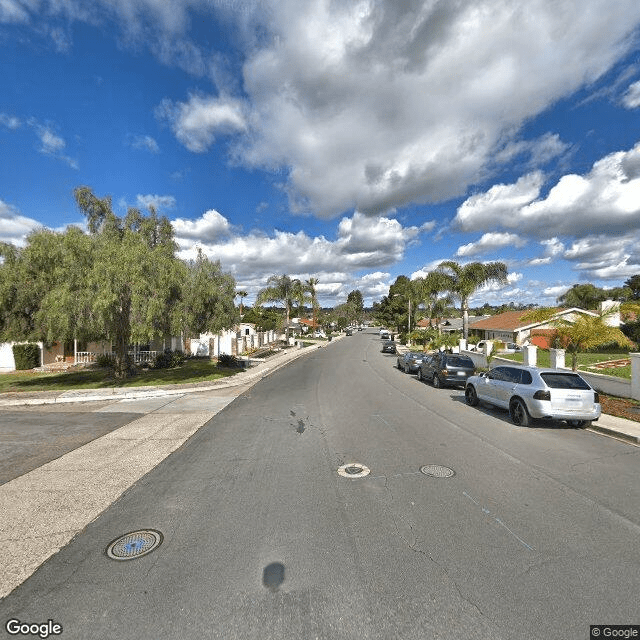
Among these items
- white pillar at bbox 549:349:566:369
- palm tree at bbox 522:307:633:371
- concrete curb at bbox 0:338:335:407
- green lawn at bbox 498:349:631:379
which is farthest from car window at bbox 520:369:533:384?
concrete curb at bbox 0:338:335:407

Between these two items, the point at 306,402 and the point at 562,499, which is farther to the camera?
the point at 306,402

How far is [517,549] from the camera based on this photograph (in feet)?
12.7

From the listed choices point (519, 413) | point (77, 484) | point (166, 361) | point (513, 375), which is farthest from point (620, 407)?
point (166, 361)

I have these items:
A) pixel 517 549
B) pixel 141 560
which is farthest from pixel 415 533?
pixel 141 560

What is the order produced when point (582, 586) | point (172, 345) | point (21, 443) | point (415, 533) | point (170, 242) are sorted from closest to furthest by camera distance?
1. point (582, 586)
2. point (415, 533)
3. point (21, 443)
4. point (170, 242)
5. point (172, 345)

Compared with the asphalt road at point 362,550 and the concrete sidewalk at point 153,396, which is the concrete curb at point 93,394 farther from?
the asphalt road at point 362,550

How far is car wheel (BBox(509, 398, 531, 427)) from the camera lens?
9023mm

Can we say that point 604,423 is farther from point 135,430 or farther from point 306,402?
point 135,430

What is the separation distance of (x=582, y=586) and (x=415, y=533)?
1.62 metres

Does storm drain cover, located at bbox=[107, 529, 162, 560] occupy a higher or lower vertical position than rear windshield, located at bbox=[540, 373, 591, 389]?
lower

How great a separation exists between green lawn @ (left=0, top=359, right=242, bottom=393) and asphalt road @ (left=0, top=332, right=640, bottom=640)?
34.7ft

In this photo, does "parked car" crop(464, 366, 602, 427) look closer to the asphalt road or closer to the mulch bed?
the asphalt road

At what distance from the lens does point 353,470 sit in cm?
615

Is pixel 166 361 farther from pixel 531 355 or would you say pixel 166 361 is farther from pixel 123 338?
pixel 531 355
